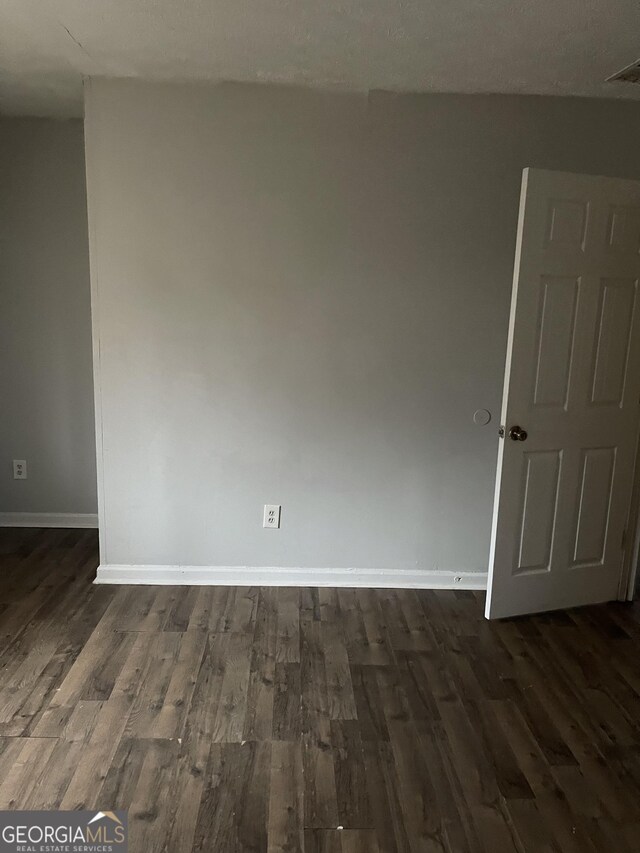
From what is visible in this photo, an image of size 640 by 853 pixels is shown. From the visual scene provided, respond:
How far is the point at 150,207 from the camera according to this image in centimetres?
294

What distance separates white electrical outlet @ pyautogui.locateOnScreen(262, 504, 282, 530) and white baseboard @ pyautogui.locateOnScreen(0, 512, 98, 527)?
1.35 m

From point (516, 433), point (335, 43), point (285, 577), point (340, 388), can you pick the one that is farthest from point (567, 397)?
point (335, 43)

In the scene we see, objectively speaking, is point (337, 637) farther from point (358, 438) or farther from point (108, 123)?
point (108, 123)

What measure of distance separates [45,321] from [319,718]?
2.78m

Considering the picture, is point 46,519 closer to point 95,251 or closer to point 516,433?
point 95,251

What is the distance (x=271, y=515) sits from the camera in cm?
322

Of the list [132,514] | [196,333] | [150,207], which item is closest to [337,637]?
[132,514]

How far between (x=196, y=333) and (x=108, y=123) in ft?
3.32

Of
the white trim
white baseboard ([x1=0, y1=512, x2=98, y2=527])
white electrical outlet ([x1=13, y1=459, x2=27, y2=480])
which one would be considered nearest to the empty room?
the white trim

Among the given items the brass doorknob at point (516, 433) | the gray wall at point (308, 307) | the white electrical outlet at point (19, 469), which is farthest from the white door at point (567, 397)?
the white electrical outlet at point (19, 469)

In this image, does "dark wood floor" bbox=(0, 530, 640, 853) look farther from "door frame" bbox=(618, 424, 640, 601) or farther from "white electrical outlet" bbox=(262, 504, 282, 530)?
"white electrical outlet" bbox=(262, 504, 282, 530)

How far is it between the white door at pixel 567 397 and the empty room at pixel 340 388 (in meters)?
0.01

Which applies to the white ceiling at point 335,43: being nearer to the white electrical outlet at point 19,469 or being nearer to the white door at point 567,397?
the white door at point 567,397

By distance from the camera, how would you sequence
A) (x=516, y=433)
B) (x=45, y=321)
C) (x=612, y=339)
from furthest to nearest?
(x=45, y=321) → (x=612, y=339) → (x=516, y=433)
